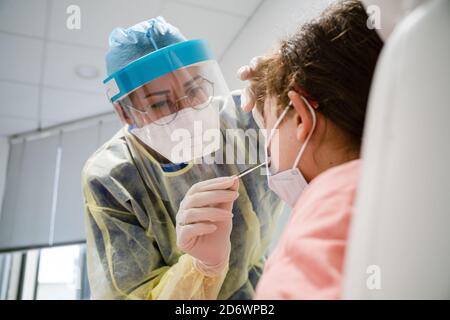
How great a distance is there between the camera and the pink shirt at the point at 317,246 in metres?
0.49

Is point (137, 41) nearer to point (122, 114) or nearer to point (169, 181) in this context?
point (122, 114)

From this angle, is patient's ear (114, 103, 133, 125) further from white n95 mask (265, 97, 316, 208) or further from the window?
the window

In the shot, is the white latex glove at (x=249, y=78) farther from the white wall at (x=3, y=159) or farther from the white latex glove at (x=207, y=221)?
the white wall at (x=3, y=159)

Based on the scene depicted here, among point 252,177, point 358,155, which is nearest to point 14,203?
point 252,177

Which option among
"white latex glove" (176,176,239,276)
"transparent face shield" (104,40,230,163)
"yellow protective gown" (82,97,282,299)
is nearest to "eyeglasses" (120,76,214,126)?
"transparent face shield" (104,40,230,163)

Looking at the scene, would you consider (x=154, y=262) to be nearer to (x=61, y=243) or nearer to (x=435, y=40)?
(x=61, y=243)

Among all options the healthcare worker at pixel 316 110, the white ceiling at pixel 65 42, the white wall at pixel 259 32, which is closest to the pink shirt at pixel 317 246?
the healthcare worker at pixel 316 110

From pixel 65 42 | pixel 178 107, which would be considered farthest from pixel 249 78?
pixel 65 42

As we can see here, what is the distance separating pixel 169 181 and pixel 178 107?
0.23 m

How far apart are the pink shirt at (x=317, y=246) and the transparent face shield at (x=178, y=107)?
650mm

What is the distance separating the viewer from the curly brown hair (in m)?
0.77

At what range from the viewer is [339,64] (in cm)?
78

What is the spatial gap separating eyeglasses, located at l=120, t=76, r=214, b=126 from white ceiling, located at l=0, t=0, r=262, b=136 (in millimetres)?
227

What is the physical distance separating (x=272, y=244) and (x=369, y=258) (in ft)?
3.03
